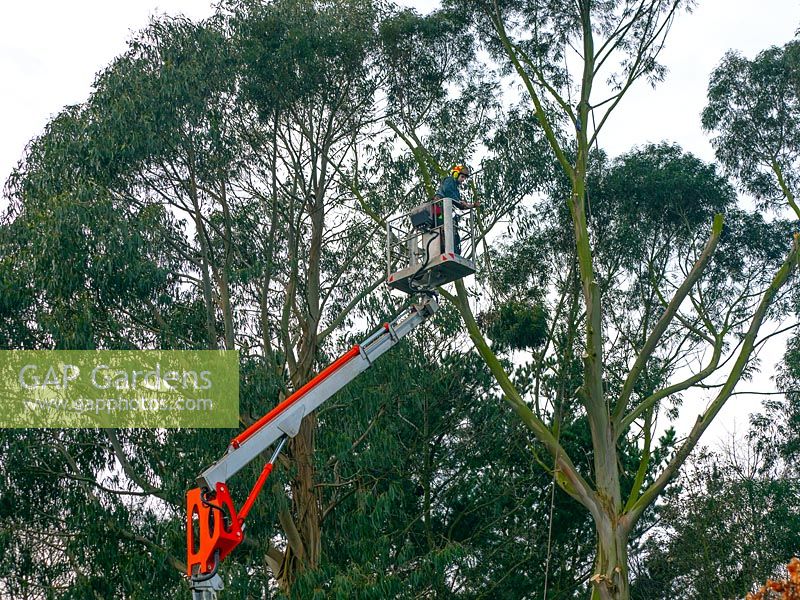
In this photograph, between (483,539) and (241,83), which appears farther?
(483,539)

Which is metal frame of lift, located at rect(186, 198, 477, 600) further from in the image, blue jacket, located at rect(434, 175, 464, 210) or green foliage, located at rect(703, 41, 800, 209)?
green foliage, located at rect(703, 41, 800, 209)

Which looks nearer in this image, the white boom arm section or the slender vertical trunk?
the white boom arm section

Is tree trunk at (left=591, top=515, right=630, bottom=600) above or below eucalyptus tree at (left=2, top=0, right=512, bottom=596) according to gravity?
below

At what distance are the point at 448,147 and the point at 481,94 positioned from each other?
91 centimetres

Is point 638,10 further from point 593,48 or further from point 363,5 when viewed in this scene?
point 363,5

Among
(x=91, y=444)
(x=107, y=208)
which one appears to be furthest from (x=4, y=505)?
(x=107, y=208)

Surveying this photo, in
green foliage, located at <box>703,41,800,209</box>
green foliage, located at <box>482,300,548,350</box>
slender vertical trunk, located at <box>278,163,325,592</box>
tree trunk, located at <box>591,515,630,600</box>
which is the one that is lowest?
tree trunk, located at <box>591,515,630,600</box>

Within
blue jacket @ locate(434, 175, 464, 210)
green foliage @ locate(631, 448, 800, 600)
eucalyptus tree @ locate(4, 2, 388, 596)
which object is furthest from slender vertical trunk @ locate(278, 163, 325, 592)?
green foliage @ locate(631, 448, 800, 600)

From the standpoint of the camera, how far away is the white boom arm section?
6.38 m

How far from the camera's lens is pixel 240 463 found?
7012mm

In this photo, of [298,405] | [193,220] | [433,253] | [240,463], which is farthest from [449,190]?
[193,220]

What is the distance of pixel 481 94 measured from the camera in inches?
555

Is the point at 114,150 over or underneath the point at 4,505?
over

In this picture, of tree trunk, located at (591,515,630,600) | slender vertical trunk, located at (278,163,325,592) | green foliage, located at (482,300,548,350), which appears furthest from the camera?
green foliage, located at (482,300,548,350)
